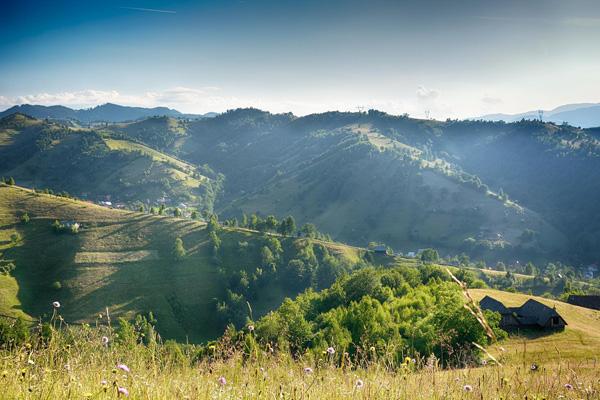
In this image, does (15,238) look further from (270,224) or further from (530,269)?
(530,269)

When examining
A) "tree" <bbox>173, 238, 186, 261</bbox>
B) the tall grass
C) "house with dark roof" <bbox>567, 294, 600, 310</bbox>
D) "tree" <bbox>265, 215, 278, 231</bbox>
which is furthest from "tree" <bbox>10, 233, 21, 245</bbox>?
"house with dark roof" <bbox>567, 294, 600, 310</bbox>

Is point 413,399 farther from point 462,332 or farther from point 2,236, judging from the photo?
point 2,236

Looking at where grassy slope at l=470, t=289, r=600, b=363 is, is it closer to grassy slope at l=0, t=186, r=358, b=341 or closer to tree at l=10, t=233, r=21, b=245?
grassy slope at l=0, t=186, r=358, b=341

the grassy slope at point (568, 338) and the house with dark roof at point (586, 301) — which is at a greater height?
the grassy slope at point (568, 338)

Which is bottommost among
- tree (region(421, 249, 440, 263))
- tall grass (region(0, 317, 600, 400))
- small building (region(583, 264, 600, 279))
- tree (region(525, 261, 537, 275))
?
small building (region(583, 264, 600, 279))

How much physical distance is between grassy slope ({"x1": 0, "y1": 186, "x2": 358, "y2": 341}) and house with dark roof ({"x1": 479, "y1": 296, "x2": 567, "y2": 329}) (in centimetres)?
7214

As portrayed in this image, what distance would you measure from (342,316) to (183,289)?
257 ft

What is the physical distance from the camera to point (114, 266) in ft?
380

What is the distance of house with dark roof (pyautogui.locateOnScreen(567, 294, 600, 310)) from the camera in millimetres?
72812

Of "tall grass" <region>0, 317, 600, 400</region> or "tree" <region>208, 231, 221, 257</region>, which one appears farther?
"tree" <region>208, 231, 221, 257</region>

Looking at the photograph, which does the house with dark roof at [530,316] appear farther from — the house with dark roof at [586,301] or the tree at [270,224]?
the tree at [270,224]

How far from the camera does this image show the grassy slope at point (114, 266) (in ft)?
334

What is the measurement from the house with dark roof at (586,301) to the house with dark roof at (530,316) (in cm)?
3420

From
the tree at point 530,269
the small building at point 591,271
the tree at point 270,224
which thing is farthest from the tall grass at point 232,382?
the small building at point 591,271
